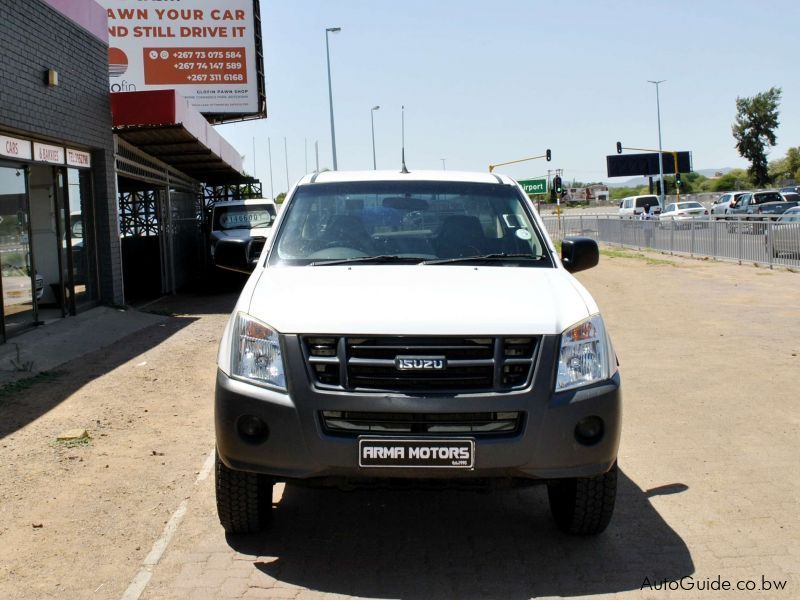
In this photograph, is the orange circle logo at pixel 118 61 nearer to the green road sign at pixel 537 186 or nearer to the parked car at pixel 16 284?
the parked car at pixel 16 284

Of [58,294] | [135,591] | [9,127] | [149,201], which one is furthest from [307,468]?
[149,201]

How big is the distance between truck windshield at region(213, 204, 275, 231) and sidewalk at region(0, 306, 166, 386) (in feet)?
22.3

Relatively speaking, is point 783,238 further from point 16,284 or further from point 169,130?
point 16,284

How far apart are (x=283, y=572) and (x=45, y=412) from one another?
4.25 meters

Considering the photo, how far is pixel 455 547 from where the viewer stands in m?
4.62

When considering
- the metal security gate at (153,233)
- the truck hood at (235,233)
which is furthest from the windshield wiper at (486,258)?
the truck hood at (235,233)

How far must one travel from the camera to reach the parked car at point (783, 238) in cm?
2053

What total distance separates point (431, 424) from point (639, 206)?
51969 millimetres

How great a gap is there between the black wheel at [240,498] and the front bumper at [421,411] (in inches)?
13.8

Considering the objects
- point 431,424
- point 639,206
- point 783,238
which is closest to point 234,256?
point 431,424

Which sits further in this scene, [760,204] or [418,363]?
[760,204]

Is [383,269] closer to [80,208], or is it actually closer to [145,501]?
[145,501]

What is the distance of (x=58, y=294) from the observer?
13.3 m

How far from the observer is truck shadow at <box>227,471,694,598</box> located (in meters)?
4.15
